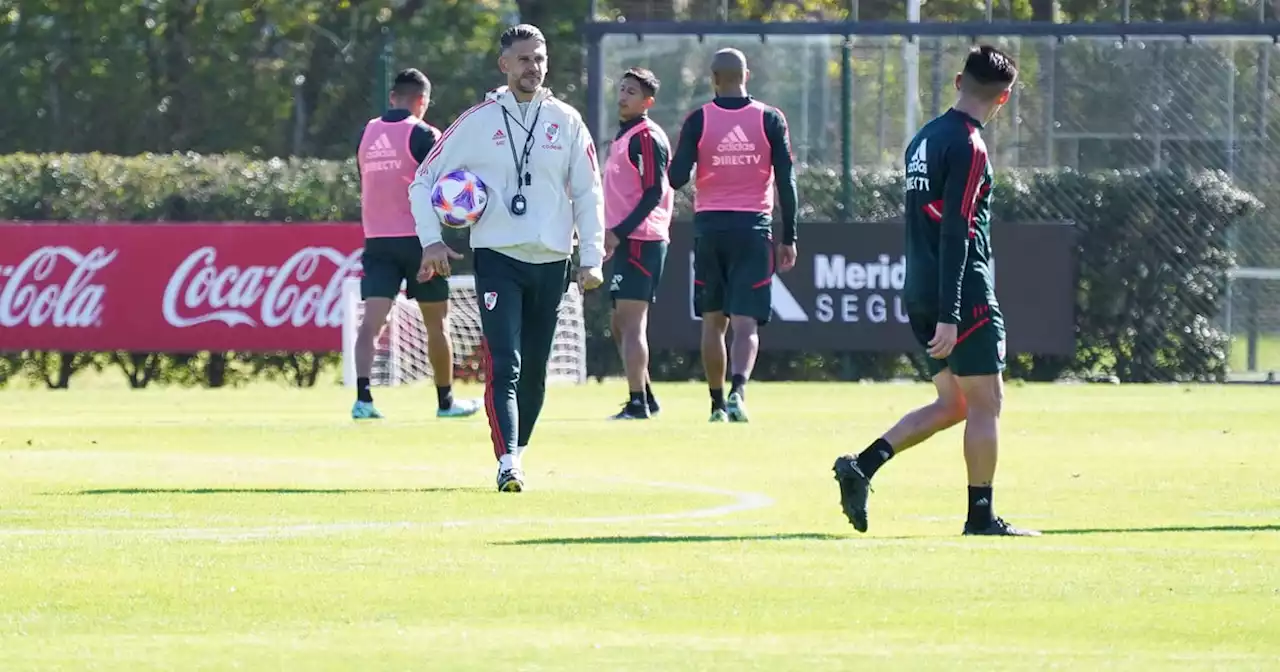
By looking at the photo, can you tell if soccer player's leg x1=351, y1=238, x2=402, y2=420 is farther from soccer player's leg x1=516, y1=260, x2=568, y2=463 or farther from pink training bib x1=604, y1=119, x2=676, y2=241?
soccer player's leg x1=516, y1=260, x2=568, y2=463

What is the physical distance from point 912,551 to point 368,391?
8.19 meters

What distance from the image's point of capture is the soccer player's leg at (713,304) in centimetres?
1623

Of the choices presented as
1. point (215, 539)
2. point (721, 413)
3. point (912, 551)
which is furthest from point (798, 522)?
point (721, 413)

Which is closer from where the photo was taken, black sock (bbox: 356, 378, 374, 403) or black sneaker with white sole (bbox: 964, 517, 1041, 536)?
black sneaker with white sole (bbox: 964, 517, 1041, 536)

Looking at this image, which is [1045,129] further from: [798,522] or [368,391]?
[798,522]

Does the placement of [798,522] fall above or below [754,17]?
below

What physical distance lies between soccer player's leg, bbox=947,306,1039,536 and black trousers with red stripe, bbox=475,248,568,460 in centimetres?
233

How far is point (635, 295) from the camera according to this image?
16391mm

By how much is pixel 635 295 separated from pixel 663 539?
737 centimetres

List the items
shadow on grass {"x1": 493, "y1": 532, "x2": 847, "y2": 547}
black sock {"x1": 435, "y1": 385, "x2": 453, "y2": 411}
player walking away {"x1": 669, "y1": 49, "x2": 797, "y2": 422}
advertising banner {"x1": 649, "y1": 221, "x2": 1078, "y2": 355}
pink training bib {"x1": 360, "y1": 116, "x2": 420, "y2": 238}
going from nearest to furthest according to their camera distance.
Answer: shadow on grass {"x1": 493, "y1": 532, "x2": 847, "y2": 547} → player walking away {"x1": 669, "y1": 49, "x2": 797, "y2": 422} → pink training bib {"x1": 360, "y1": 116, "x2": 420, "y2": 238} → black sock {"x1": 435, "y1": 385, "x2": 453, "y2": 411} → advertising banner {"x1": 649, "y1": 221, "x2": 1078, "y2": 355}

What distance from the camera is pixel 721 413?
16375 millimetres

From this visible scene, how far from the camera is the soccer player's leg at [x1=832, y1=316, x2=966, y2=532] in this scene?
9.30m

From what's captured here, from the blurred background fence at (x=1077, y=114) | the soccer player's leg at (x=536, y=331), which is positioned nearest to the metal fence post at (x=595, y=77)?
the blurred background fence at (x=1077, y=114)

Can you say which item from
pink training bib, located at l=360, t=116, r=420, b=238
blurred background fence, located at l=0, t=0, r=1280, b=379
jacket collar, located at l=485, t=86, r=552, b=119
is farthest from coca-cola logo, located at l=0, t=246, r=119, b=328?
jacket collar, located at l=485, t=86, r=552, b=119
